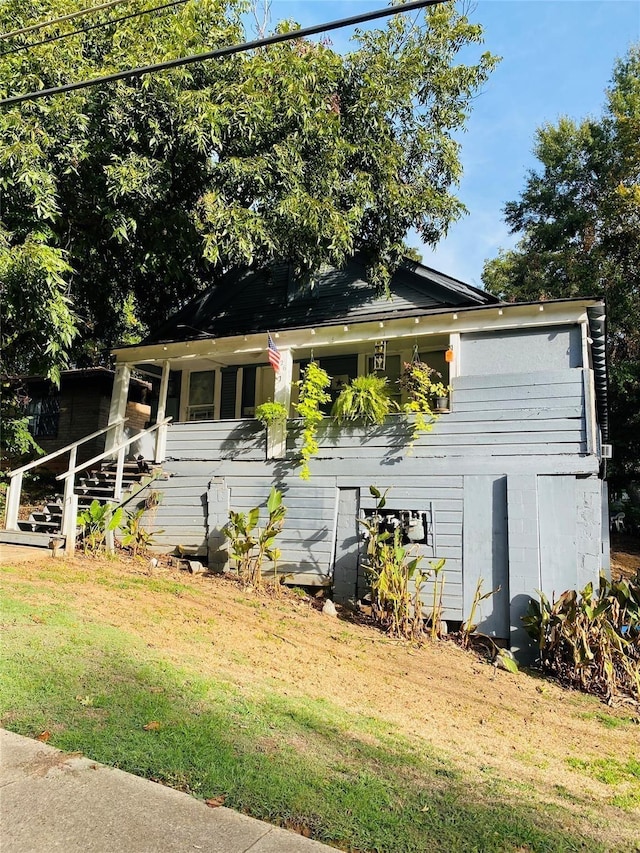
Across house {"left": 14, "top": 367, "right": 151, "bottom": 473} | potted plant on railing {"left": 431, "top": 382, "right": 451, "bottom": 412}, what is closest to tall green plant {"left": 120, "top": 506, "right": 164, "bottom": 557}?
potted plant on railing {"left": 431, "top": 382, "right": 451, "bottom": 412}

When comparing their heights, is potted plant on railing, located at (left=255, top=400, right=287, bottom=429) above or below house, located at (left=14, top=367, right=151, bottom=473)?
below

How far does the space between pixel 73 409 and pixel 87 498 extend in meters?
7.27

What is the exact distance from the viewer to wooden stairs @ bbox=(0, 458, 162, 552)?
1029 cm

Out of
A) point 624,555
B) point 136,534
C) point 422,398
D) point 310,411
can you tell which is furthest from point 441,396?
point 624,555

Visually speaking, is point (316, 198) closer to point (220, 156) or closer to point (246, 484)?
point (220, 156)

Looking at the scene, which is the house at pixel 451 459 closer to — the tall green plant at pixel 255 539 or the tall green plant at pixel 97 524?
the tall green plant at pixel 255 539

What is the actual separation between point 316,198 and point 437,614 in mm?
8470

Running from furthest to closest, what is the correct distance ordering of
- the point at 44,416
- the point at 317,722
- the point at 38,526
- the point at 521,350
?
the point at 44,416
the point at 38,526
the point at 521,350
the point at 317,722

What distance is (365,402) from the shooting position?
33.5 feet

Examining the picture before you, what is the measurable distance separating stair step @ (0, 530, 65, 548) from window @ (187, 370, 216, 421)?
5.27 meters

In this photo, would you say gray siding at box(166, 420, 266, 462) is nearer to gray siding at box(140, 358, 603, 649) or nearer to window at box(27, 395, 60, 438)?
gray siding at box(140, 358, 603, 649)

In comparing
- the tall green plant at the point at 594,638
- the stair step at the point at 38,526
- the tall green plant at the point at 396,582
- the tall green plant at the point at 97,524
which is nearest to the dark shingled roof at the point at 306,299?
the tall green plant at the point at 97,524

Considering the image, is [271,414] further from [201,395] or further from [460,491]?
[201,395]

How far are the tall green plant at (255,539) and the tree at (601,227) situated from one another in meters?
16.0
